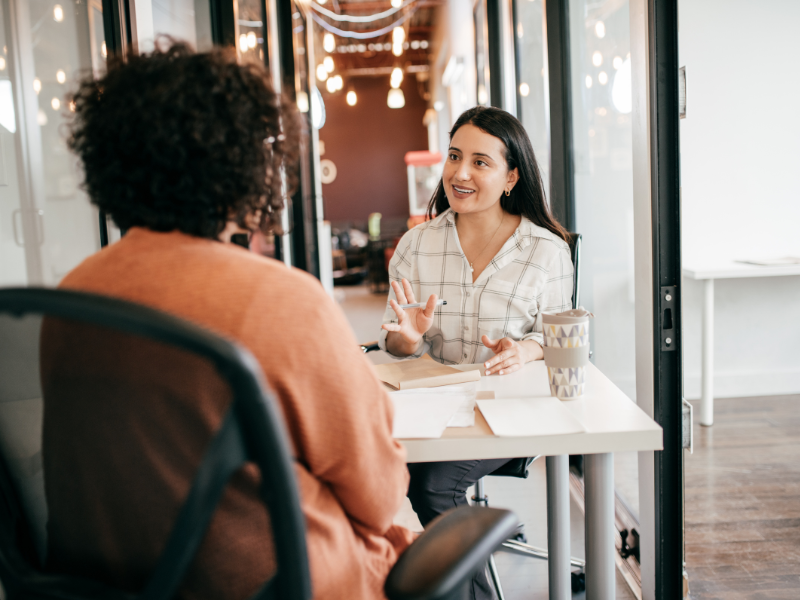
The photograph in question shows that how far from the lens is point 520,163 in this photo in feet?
6.14

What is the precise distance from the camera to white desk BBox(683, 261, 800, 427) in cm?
285

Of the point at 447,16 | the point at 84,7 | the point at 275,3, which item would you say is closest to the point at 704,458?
the point at 84,7

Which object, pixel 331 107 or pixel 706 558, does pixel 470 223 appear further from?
pixel 331 107

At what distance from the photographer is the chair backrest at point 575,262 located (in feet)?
5.94

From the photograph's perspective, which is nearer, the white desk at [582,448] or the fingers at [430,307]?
the white desk at [582,448]

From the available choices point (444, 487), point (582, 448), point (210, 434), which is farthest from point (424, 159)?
point (210, 434)

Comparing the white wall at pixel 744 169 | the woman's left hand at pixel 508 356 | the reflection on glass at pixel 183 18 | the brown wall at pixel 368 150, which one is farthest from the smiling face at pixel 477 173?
the brown wall at pixel 368 150

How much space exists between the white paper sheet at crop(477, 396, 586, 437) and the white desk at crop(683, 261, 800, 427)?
2.08 m

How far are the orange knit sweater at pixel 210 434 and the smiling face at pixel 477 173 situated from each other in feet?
3.83

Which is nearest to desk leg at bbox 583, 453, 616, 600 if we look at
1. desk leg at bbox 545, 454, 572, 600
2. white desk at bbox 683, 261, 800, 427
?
desk leg at bbox 545, 454, 572, 600

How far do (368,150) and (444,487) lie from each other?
12.2 meters

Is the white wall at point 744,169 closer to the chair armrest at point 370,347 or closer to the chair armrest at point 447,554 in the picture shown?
the chair armrest at point 370,347

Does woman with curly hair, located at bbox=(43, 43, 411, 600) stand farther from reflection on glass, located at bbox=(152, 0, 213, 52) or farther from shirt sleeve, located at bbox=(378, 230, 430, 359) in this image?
reflection on glass, located at bbox=(152, 0, 213, 52)

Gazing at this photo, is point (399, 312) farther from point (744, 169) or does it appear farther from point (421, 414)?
point (744, 169)
